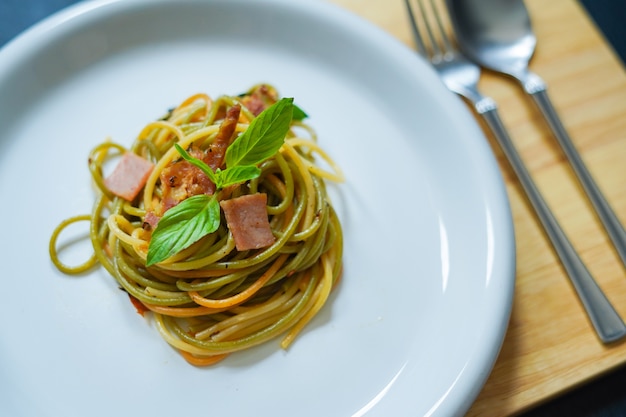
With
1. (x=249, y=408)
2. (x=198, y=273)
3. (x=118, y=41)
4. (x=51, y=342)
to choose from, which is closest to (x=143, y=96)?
(x=118, y=41)

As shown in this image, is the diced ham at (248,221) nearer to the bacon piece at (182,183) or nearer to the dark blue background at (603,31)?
the bacon piece at (182,183)

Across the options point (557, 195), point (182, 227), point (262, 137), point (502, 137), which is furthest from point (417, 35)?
point (182, 227)

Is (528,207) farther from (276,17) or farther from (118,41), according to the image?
(118,41)

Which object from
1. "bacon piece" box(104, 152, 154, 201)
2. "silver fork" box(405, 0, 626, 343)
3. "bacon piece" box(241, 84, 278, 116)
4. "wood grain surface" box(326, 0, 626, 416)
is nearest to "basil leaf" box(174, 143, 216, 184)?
"bacon piece" box(104, 152, 154, 201)

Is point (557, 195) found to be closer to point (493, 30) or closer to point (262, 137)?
point (493, 30)

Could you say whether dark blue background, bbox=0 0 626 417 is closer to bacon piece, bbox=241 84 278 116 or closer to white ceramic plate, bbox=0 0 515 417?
white ceramic plate, bbox=0 0 515 417

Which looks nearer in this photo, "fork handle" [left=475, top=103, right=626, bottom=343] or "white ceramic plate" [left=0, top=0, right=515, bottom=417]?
"white ceramic plate" [left=0, top=0, right=515, bottom=417]
